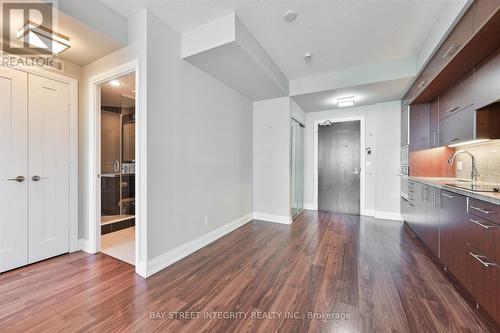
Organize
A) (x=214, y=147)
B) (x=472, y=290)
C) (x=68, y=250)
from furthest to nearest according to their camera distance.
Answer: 1. (x=214, y=147)
2. (x=68, y=250)
3. (x=472, y=290)

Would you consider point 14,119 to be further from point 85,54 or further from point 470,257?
point 470,257

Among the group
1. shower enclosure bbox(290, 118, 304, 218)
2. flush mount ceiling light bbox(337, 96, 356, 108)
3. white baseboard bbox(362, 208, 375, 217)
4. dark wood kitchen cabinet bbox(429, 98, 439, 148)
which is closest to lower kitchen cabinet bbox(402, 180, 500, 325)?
dark wood kitchen cabinet bbox(429, 98, 439, 148)

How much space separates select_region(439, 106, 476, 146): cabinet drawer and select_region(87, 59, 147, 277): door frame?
3.38m

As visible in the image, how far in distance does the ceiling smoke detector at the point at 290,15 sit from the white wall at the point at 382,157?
3042 millimetres

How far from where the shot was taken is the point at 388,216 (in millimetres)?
4270

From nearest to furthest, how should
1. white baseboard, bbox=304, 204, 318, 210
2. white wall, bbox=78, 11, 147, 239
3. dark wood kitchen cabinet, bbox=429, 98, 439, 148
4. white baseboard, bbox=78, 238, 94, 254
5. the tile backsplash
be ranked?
1. the tile backsplash
2. white wall, bbox=78, 11, 147, 239
3. white baseboard, bbox=78, 238, 94, 254
4. dark wood kitchen cabinet, bbox=429, 98, 439, 148
5. white baseboard, bbox=304, 204, 318, 210

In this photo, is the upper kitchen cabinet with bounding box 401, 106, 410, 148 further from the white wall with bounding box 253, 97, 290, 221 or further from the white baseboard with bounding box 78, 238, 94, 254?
Result: the white baseboard with bounding box 78, 238, 94, 254

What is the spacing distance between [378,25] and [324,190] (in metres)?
3.42

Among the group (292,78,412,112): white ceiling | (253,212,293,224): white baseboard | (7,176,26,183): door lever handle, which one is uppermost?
(292,78,412,112): white ceiling

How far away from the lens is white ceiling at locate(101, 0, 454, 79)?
81.0 inches

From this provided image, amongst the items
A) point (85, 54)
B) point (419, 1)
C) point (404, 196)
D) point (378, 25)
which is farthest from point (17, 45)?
point (404, 196)

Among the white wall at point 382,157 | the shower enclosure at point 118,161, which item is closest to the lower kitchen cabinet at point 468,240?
the white wall at point 382,157

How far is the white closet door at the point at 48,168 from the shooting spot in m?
2.36

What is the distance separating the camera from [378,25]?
2379mm
